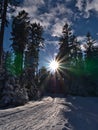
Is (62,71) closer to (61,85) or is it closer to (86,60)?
(61,85)

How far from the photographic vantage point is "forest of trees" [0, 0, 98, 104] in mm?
26236

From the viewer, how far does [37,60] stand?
5122cm

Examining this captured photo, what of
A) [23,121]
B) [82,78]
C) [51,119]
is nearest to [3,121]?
[23,121]

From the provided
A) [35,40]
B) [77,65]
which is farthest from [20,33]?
[77,65]

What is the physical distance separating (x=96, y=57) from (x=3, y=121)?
151ft

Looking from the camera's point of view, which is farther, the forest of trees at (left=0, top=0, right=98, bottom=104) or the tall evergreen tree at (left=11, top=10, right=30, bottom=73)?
the tall evergreen tree at (left=11, top=10, right=30, bottom=73)

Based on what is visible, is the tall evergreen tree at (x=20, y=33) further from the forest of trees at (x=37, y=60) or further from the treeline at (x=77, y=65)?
the treeline at (x=77, y=65)

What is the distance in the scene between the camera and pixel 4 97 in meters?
18.4

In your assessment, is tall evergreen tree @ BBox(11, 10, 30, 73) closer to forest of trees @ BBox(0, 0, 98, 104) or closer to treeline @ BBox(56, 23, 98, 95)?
forest of trees @ BBox(0, 0, 98, 104)

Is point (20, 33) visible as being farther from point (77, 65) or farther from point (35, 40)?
point (77, 65)

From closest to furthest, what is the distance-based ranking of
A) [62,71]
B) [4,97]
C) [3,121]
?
[3,121] < [4,97] < [62,71]

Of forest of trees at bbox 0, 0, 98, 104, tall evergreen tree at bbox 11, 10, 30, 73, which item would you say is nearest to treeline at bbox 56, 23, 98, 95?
forest of trees at bbox 0, 0, 98, 104

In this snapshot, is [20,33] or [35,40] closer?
[20,33]

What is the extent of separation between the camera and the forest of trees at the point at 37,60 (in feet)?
86.1
